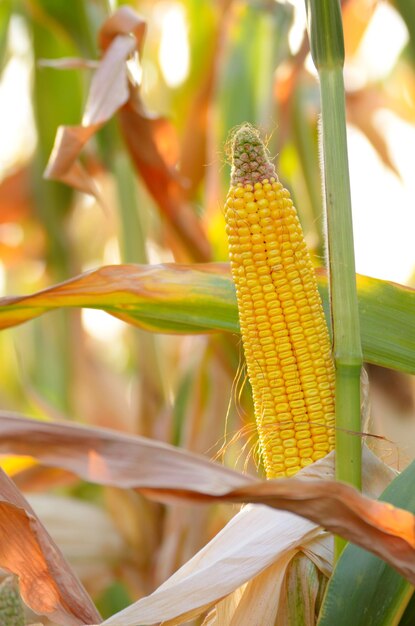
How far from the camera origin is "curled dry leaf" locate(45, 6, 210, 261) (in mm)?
1180

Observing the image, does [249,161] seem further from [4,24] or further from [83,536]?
[4,24]

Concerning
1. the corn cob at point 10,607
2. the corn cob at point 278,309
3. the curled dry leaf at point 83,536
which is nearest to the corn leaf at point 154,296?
the corn cob at point 278,309

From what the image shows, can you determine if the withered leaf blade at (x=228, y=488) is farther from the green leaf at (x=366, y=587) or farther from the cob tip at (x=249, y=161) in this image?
the cob tip at (x=249, y=161)

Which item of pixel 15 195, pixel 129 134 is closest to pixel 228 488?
pixel 129 134

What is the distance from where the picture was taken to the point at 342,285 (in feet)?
2.29

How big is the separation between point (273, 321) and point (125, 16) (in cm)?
73

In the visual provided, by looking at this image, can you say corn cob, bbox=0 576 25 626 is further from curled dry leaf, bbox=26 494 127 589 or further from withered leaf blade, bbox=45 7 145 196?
curled dry leaf, bbox=26 494 127 589

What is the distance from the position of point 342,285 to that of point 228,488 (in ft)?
0.63

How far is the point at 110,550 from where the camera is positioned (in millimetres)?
1986

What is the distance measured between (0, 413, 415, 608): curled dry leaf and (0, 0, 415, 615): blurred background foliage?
720 mm

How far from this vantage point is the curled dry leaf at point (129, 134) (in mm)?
1180

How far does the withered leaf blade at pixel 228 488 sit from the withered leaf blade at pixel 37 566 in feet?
0.43

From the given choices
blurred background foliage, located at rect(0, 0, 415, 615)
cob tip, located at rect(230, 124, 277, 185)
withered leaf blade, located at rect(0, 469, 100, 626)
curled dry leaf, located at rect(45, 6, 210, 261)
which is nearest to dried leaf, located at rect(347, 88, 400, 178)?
blurred background foliage, located at rect(0, 0, 415, 615)

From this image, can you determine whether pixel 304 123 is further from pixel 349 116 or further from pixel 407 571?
pixel 407 571
